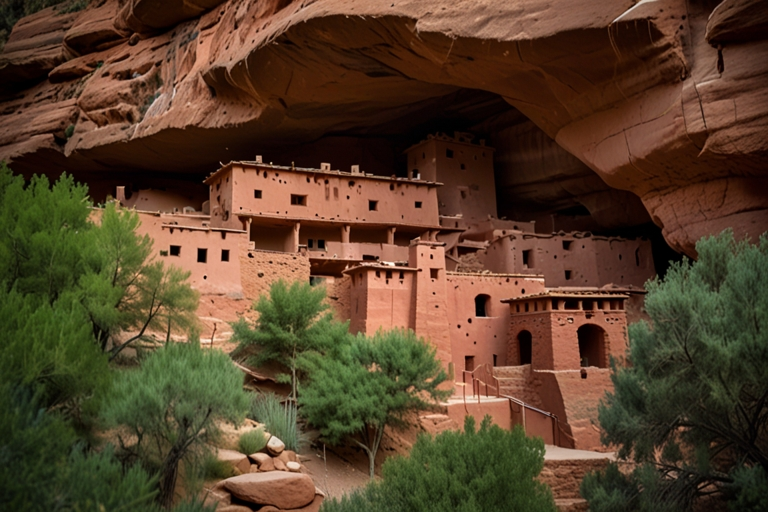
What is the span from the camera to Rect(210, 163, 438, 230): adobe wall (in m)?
28.9

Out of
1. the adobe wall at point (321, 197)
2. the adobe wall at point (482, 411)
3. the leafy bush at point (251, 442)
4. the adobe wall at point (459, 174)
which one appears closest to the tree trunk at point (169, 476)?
the leafy bush at point (251, 442)

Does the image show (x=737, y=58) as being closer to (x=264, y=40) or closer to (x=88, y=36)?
(x=264, y=40)

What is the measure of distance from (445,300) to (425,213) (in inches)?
336

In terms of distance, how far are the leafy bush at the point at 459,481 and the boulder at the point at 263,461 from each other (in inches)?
82.0

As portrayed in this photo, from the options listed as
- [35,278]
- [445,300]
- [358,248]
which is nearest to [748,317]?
[445,300]

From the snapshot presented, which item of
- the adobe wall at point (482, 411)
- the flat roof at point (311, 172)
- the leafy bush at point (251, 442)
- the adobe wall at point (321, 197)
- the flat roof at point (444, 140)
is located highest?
the flat roof at point (444, 140)

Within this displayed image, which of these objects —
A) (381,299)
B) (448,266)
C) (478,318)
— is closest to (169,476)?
(381,299)

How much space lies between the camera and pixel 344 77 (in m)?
27.4

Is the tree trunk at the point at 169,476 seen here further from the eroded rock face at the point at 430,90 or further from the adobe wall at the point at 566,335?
the eroded rock face at the point at 430,90

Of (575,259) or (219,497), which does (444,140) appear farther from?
(219,497)

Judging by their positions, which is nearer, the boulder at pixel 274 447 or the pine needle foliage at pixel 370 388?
the boulder at pixel 274 447

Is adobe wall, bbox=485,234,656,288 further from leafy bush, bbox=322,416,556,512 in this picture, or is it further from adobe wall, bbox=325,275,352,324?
leafy bush, bbox=322,416,556,512

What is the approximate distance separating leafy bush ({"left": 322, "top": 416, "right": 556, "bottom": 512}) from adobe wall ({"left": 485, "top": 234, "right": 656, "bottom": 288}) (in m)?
15.2

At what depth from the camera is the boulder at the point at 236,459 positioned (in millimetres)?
14938
